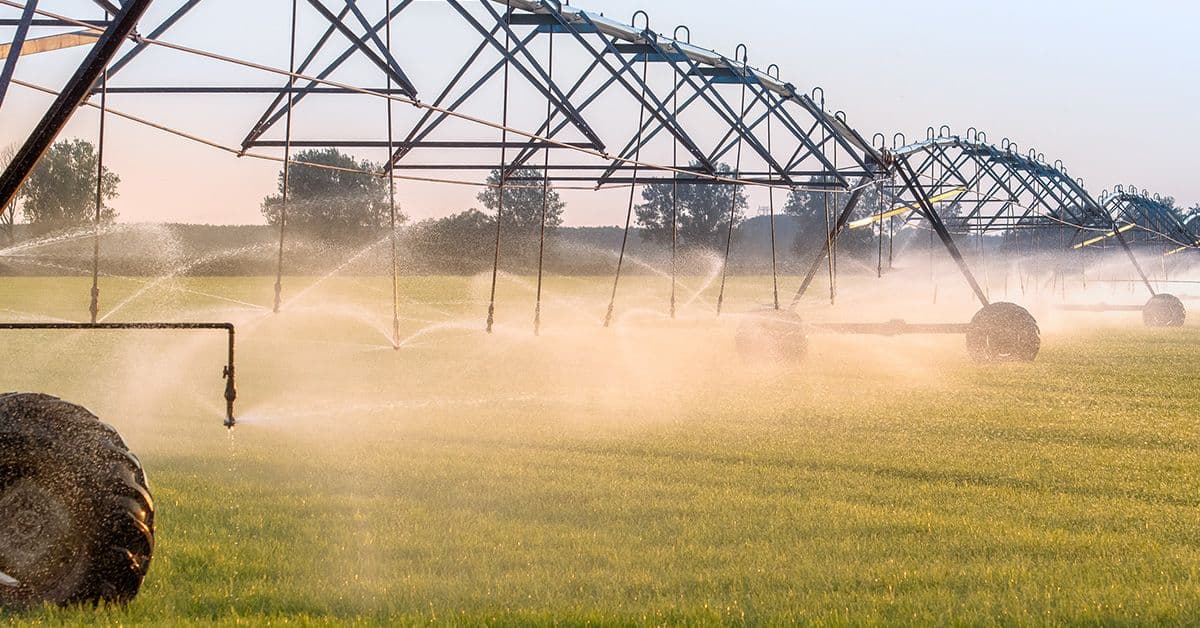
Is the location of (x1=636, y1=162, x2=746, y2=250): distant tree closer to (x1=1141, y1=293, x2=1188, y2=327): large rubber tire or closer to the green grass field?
(x1=1141, y1=293, x2=1188, y2=327): large rubber tire

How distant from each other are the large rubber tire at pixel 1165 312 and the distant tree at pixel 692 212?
139ft

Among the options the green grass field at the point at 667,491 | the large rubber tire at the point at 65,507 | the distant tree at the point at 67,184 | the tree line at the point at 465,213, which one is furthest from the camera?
the tree line at the point at 465,213

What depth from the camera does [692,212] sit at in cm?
9369

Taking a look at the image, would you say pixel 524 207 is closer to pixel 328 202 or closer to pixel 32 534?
pixel 328 202

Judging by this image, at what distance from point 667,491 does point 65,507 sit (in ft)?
16.8

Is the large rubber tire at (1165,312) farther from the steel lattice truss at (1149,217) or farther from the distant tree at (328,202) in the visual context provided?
the distant tree at (328,202)

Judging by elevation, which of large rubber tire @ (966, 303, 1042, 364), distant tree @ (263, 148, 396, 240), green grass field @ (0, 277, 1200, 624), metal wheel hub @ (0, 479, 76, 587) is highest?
distant tree @ (263, 148, 396, 240)

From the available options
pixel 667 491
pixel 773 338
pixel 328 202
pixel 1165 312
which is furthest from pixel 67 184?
pixel 328 202

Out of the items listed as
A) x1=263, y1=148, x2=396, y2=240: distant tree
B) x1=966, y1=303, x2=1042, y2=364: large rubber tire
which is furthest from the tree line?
x1=966, y1=303, x2=1042, y2=364: large rubber tire

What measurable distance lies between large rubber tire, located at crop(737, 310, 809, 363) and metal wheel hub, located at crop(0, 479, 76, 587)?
17.4 metres

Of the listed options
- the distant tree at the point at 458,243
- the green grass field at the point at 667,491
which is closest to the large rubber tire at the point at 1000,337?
the green grass field at the point at 667,491

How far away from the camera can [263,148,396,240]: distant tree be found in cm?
6083

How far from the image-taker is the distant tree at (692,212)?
87000 mm

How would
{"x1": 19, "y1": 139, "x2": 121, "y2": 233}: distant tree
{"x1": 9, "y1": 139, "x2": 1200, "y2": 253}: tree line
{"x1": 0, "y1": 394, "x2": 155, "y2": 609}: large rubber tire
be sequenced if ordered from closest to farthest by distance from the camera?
{"x1": 0, "y1": 394, "x2": 155, "y2": 609}: large rubber tire
{"x1": 19, "y1": 139, "x2": 121, "y2": 233}: distant tree
{"x1": 9, "y1": 139, "x2": 1200, "y2": 253}: tree line
